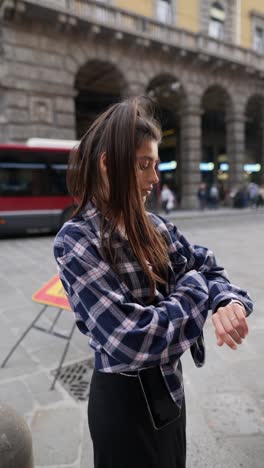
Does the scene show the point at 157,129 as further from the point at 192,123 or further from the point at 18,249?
the point at 192,123

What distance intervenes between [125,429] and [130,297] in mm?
403

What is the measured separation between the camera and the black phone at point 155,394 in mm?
1065

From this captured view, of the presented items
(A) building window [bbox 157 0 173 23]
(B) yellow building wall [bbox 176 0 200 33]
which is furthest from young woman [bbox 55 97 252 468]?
(B) yellow building wall [bbox 176 0 200 33]

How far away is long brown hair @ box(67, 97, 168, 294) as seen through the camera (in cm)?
103

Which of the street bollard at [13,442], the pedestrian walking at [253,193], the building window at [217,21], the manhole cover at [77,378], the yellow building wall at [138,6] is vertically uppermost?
the building window at [217,21]

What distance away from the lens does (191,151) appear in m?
20.3

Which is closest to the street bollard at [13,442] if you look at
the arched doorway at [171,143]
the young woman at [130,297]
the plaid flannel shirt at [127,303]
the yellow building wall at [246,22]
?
the young woman at [130,297]

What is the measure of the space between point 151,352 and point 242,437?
1.73 m

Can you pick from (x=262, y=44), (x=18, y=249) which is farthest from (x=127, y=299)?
(x=262, y=44)

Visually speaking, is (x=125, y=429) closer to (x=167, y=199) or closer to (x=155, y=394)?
(x=155, y=394)

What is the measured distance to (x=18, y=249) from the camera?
903 cm

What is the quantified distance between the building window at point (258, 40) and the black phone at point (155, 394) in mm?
26249

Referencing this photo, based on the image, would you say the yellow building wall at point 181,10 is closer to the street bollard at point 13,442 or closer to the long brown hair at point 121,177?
the long brown hair at point 121,177

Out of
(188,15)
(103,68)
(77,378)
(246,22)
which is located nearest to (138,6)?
(188,15)
